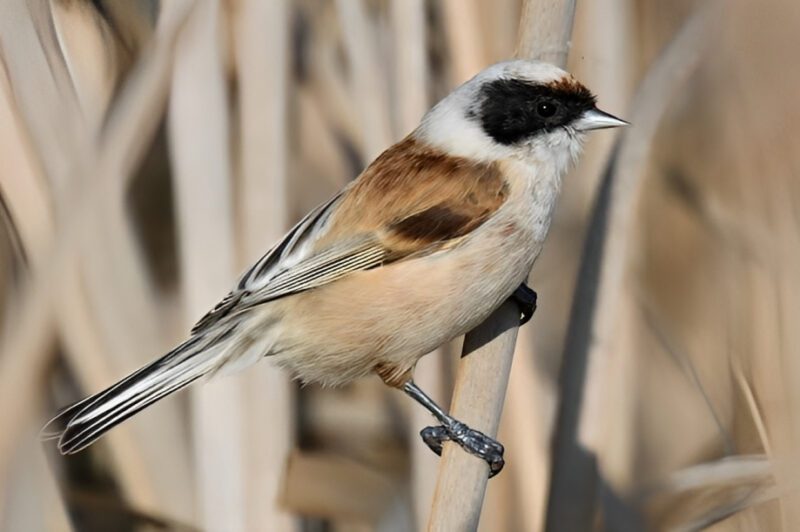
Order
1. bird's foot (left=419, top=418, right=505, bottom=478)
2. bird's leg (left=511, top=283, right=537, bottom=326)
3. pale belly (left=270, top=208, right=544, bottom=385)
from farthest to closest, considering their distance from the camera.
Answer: bird's leg (left=511, top=283, right=537, bottom=326) → pale belly (left=270, top=208, right=544, bottom=385) → bird's foot (left=419, top=418, right=505, bottom=478)

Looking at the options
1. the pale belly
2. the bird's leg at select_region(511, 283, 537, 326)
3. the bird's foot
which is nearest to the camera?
the bird's foot

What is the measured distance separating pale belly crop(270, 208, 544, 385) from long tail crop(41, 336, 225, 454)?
0.68ft

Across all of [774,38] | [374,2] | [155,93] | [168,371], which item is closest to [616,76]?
[774,38]

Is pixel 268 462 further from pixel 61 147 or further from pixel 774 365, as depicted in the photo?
pixel 774 365

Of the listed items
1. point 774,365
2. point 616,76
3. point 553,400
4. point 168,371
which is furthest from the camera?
point 553,400

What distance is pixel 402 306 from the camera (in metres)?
1.76

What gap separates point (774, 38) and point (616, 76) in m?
0.31

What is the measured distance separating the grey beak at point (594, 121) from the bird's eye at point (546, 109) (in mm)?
43

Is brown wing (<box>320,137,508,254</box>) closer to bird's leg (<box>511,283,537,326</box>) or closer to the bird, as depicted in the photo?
the bird

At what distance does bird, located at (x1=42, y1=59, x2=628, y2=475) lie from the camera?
1734 millimetres

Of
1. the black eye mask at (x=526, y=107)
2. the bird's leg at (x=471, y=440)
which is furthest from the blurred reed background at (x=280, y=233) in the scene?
the bird's leg at (x=471, y=440)

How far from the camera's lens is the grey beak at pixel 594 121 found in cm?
176

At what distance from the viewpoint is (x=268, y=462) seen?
80.7 inches

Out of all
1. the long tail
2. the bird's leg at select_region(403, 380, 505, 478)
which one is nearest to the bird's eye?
the bird's leg at select_region(403, 380, 505, 478)
